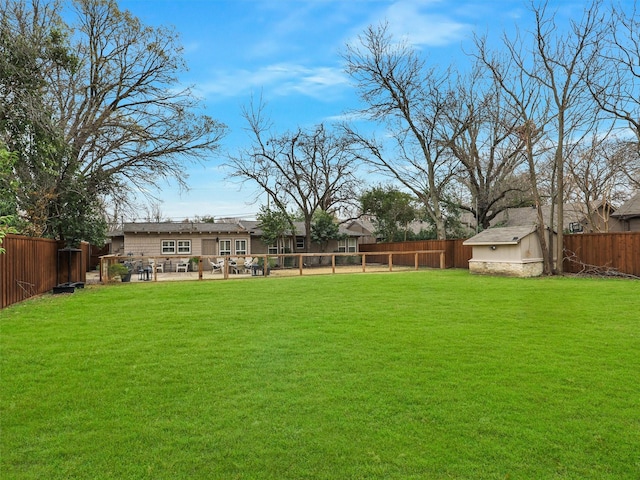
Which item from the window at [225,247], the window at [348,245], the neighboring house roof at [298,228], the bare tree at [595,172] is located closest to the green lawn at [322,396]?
the window at [225,247]

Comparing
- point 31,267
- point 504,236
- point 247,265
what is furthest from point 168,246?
point 504,236

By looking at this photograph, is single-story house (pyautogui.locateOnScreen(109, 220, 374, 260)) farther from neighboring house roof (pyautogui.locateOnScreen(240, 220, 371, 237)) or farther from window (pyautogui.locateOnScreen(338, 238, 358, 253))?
window (pyautogui.locateOnScreen(338, 238, 358, 253))

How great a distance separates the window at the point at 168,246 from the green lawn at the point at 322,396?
15572 mm

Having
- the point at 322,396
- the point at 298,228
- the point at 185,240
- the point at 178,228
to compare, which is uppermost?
the point at 298,228

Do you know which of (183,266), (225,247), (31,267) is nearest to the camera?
(31,267)

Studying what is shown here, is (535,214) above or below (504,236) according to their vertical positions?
above

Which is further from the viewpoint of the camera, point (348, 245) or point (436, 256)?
point (348, 245)

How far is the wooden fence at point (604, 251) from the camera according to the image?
1325 cm

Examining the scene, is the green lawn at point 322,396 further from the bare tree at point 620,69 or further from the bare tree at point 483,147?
the bare tree at point 483,147

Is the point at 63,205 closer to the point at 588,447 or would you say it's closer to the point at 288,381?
the point at 288,381

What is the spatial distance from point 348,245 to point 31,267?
2138 cm

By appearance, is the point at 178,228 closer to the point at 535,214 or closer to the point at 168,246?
the point at 168,246

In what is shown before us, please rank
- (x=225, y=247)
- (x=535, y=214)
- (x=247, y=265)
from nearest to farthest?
(x=247, y=265) < (x=225, y=247) < (x=535, y=214)

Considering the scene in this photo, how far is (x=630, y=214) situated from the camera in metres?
22.2
